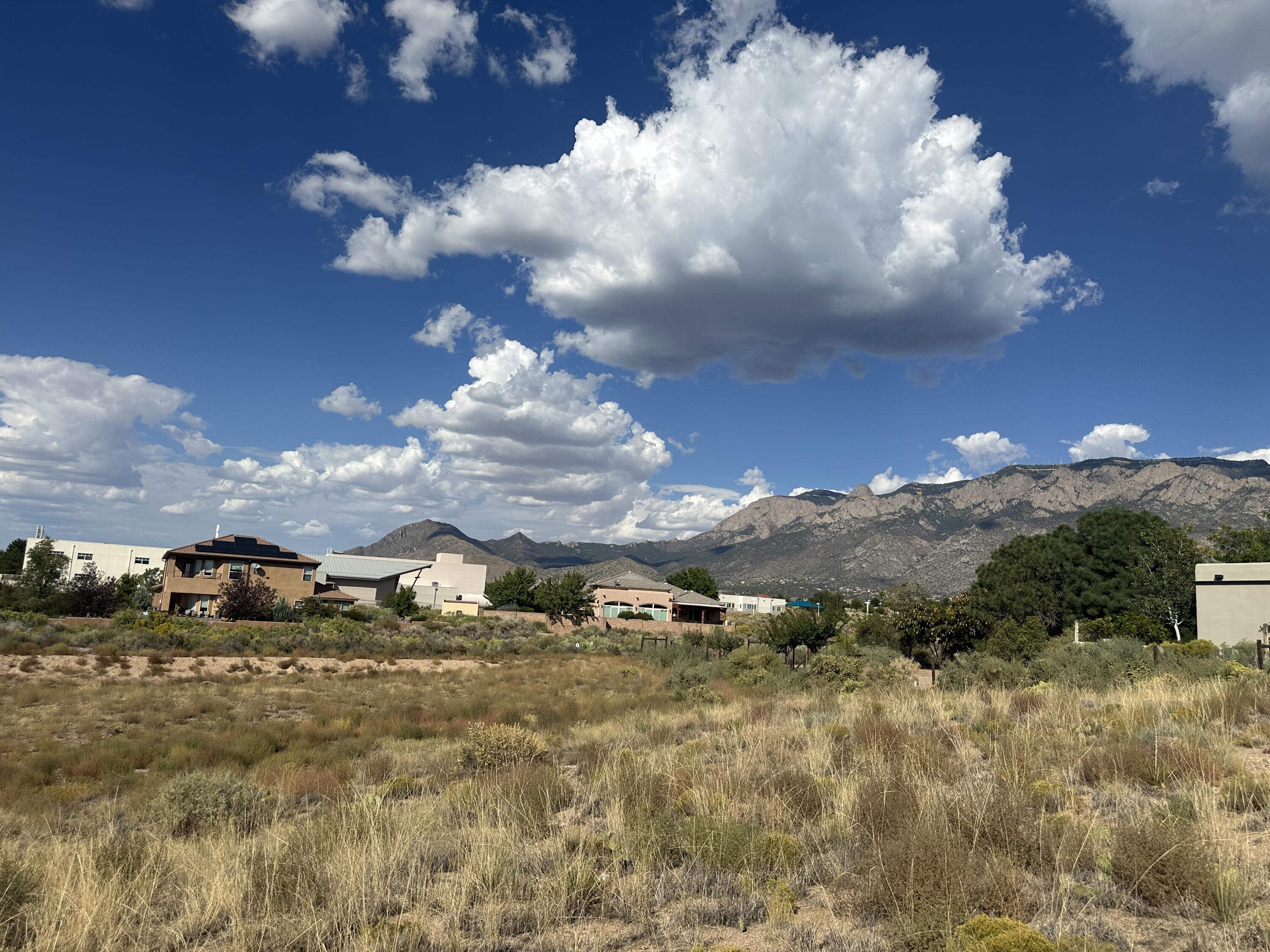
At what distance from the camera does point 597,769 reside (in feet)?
32.4

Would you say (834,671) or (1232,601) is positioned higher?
(1232,601)

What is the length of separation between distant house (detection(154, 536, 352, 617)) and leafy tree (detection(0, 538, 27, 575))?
5147 cm

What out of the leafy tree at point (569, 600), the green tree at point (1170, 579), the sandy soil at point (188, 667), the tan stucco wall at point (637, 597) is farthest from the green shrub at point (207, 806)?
the tan stucco wall at point (637, 597)

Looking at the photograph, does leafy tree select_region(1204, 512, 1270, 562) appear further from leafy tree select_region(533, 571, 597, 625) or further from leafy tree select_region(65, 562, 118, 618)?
leafy tree select_region(65, 562, 118, 618)

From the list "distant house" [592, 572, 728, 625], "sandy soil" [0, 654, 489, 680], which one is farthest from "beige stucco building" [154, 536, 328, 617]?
"distant house" [592, 572, 728, 625]

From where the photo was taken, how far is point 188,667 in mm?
29250

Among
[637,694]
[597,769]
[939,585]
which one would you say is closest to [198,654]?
[637,694]

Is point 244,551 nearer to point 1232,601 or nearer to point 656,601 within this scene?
point 656,601

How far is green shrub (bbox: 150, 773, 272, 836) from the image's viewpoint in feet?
26.6

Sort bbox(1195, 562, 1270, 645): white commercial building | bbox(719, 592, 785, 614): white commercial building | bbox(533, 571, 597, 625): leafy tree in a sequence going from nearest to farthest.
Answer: bbox(1195, 562, 1270, 645): white commercial building < bbox(533, 571, 597, 625): leafy tree < bbox(719, 592, 785, 614): white commercial building

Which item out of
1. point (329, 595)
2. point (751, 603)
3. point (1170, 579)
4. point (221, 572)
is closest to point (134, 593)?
point (221, 572)

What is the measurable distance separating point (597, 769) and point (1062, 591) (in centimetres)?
5485

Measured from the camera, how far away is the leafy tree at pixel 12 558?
99.1 m

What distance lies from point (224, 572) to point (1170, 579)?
244ft
